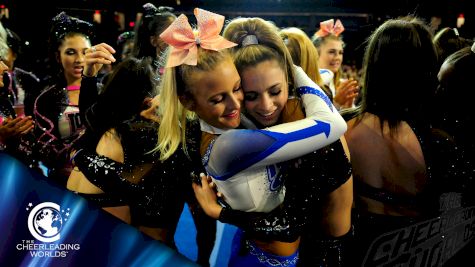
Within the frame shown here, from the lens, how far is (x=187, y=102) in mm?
1430

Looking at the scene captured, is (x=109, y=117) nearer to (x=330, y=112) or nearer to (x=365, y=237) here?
(x=330, y=112)

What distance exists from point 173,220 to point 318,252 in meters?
0.58

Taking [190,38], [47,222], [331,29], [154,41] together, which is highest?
[190,38]

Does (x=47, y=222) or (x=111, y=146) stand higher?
(x=47, y=222)

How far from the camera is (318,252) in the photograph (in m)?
1.48

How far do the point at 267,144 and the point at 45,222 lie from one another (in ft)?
1.92

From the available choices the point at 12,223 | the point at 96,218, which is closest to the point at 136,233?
the point at 96,218

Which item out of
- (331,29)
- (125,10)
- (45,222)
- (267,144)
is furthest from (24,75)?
(45,222)

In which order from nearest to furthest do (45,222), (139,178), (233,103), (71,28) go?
(45,222) < (233,103) < (139,178) < (71,28)

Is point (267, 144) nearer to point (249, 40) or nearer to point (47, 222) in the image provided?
point (249, 40)

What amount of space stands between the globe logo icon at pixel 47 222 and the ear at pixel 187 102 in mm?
691

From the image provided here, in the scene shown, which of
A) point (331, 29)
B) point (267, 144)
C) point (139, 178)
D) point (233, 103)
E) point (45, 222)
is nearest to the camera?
point (45, 222)

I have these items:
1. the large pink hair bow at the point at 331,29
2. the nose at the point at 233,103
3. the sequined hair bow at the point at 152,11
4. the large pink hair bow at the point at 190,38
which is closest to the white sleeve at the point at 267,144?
the nose at the point at 233,103

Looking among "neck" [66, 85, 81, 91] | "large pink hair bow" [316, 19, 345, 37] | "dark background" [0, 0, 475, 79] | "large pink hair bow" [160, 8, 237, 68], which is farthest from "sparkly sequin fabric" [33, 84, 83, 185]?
"large pink hair bow" [316, 19, 345, 37]
